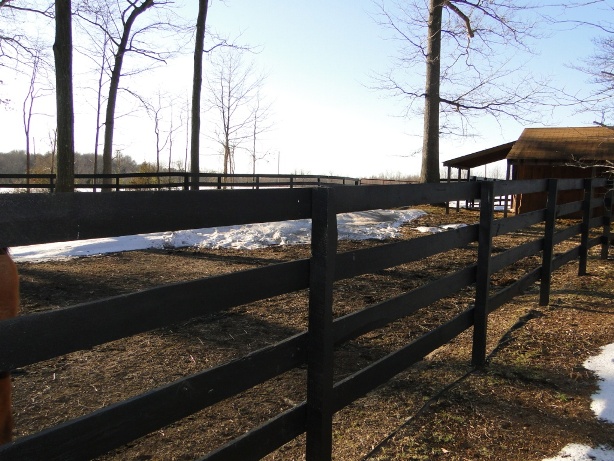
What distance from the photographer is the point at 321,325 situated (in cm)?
254

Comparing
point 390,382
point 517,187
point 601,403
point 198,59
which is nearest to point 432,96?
point 198,59

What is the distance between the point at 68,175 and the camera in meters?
12.6

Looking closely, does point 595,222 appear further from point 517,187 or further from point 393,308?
point 393,308

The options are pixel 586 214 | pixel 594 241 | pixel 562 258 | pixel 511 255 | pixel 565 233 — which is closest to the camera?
pixel 511 255

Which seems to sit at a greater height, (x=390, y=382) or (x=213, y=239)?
(x=213, y=239)

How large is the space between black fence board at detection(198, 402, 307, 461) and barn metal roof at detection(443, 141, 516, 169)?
2337cm

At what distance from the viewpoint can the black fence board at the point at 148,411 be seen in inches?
62.4

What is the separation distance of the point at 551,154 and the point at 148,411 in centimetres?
2297

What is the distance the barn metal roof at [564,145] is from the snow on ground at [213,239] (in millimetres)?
9119

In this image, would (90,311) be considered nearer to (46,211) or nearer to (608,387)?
(46,211)

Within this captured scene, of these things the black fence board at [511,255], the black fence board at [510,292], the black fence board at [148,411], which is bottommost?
the black fence board at [510,292]

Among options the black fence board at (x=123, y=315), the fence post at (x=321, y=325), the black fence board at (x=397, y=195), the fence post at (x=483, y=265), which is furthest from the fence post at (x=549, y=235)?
the black fence board at (x=123, y=315)

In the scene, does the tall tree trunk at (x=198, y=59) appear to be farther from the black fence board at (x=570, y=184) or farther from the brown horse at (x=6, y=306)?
the brown horse at (x=6, y=306)

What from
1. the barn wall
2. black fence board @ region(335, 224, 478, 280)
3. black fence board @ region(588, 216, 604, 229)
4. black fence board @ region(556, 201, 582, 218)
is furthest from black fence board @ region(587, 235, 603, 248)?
the barn wall
